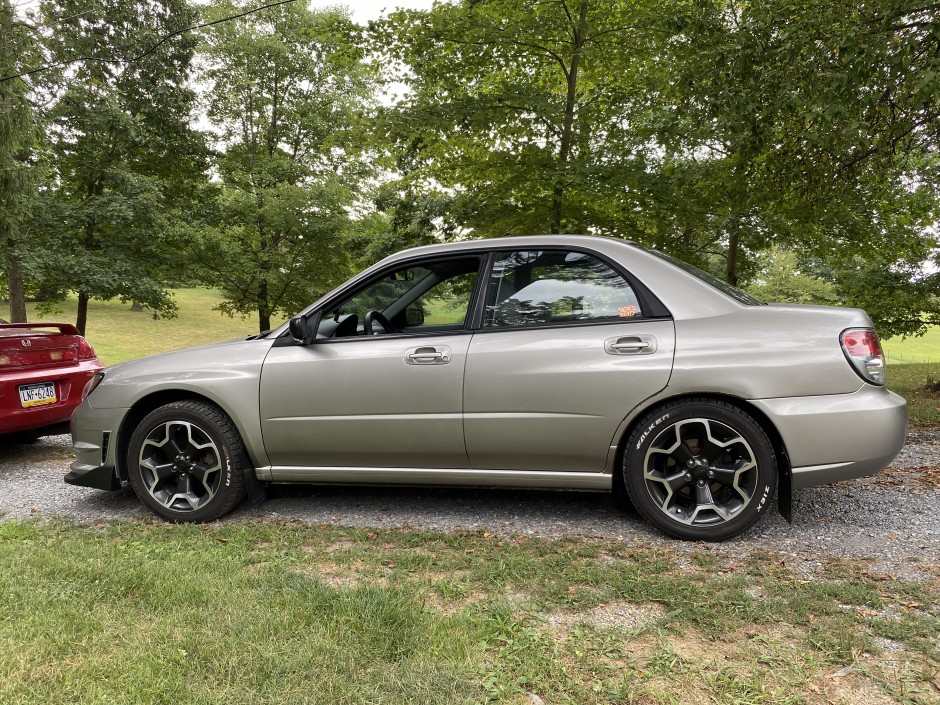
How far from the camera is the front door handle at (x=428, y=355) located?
11.9 feet

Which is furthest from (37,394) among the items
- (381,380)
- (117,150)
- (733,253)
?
(117,150)

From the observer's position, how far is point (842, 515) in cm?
379

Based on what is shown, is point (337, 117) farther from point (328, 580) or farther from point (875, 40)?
point (328, 580)

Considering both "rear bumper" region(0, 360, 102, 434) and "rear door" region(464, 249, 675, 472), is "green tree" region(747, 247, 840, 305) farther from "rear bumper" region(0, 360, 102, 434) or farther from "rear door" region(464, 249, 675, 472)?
"rear bumper" region(0, 360, 102, 434)

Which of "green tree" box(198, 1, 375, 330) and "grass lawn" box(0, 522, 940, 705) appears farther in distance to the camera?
"green tree" box(198, 1, 375, 330)

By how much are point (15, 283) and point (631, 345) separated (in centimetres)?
1349

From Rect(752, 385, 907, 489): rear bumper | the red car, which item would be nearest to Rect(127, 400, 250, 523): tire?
the red car

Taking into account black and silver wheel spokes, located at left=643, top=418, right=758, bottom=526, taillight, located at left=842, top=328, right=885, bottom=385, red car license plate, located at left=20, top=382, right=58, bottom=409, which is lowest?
black and silver wheel spokes, located at left=643, top=418, right=758, bottom=526

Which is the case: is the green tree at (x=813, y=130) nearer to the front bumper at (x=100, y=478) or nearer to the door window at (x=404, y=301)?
the door window at (x=404, y=301)

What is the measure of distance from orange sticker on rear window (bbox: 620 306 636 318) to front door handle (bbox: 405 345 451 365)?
3.27 ft

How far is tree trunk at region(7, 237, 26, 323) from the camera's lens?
477 inches

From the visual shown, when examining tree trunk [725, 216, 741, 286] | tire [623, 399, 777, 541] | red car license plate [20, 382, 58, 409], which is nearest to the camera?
tire [623, 399, 777, 541]

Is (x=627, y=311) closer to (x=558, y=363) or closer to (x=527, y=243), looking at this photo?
(x=558, y=363)

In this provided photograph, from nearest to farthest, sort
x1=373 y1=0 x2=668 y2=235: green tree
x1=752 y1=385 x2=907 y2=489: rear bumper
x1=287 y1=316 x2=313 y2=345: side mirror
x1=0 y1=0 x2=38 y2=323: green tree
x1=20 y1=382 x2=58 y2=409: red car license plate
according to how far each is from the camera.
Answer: x1=752 y1=385 x2=907 y2=489: rear bumper, x1=287 y1=316 x2=313 y2=345: side mirror, x1=20 y1=382 x2=58 y2=409: red car license plate, x1=373 y1=0 x2=668 y2=235: green tree, x1=0 y1=0 x2=38 y2=323: green tree
